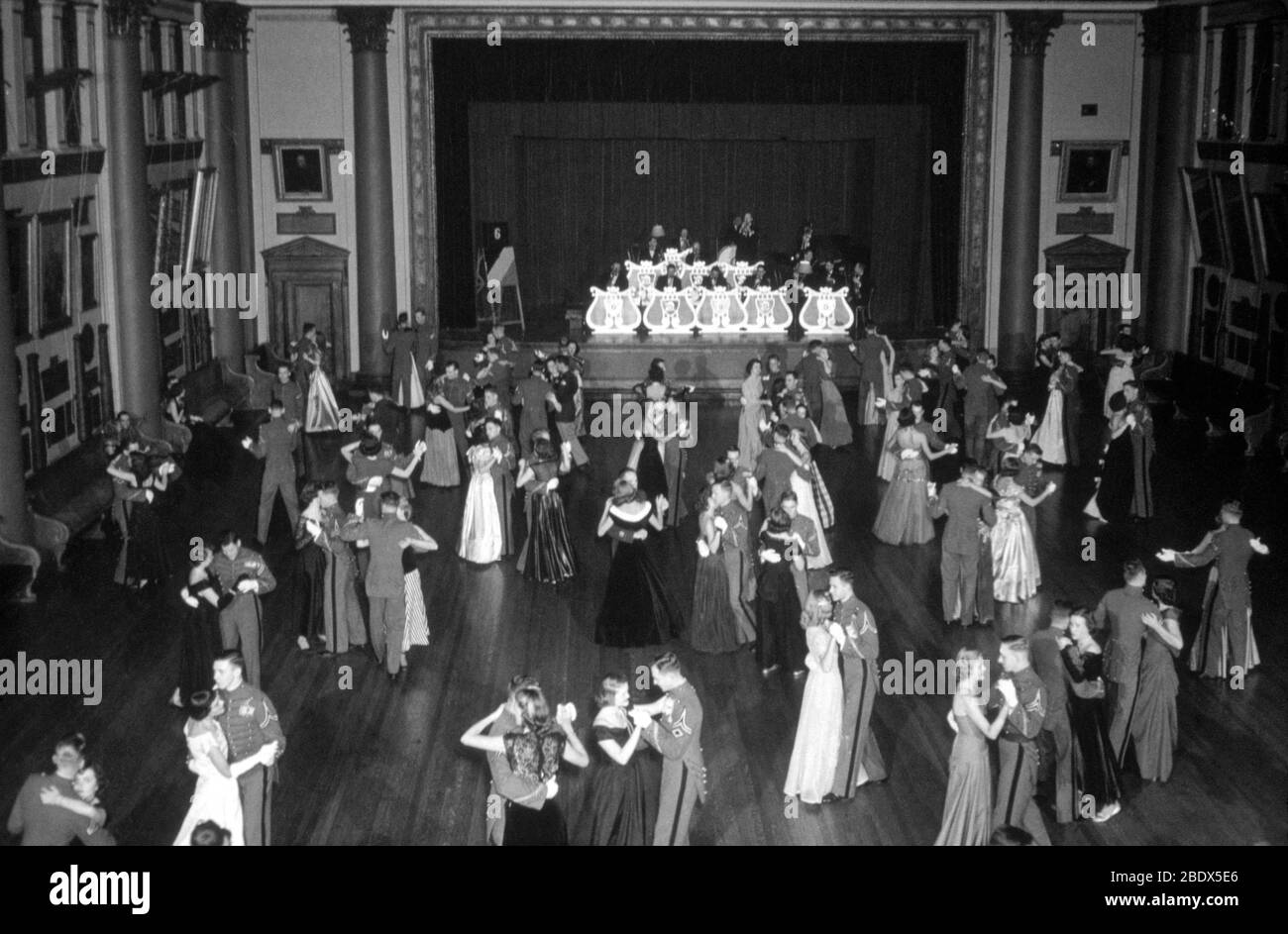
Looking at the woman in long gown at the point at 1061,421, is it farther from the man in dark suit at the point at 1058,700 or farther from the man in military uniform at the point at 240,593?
the man in military uniform at the point at 240,593

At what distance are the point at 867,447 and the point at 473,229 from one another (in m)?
8.44

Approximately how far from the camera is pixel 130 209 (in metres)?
15.7

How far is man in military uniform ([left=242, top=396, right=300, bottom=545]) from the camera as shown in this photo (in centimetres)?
1359

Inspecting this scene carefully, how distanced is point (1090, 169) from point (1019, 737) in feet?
48.7

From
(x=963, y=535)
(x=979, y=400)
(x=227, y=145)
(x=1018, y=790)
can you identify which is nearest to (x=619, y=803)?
(x=1018, y=790)

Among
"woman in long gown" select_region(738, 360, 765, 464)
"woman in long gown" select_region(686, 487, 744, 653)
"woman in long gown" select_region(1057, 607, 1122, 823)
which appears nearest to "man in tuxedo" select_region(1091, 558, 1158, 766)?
"woman in long gown" select_region(1057, 607, 1122, 823)

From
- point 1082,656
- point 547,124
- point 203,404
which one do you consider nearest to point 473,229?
point 547,124

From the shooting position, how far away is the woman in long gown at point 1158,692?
9.23 metres

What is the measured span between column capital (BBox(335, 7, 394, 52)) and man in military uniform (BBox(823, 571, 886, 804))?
1386cm

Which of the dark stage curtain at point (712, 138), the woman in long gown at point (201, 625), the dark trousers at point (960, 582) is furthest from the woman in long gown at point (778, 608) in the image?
the dark stage curtain at point (712, 138)

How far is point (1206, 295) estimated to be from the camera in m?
20.2

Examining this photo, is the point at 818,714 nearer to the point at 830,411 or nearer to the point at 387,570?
the point at 387,570

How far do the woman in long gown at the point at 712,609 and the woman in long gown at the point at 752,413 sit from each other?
155 inches

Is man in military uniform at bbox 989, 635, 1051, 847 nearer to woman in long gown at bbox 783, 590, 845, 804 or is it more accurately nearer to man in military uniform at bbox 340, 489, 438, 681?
woman in long gown at bbox 783, 590, 845, 804
